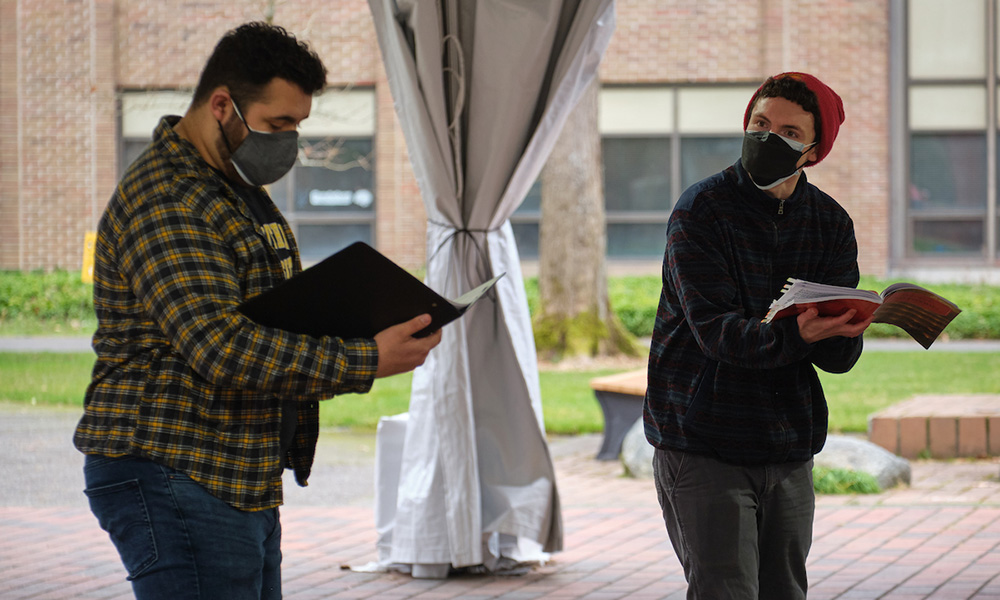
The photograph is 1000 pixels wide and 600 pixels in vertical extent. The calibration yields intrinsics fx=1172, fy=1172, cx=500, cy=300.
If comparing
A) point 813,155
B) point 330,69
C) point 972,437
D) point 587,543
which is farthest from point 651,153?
point 813,155

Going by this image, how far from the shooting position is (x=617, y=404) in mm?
8477

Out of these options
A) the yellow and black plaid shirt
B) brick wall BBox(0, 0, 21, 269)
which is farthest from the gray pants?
brick wall BBox(0, 0, 21, 269)

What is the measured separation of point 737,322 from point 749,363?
0.10m

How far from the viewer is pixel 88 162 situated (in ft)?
54.2

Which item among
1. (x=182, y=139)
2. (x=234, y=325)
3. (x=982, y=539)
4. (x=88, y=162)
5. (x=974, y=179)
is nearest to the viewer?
(x=234, y=325)

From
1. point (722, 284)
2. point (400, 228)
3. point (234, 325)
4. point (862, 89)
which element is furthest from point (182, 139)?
point (862, 89)

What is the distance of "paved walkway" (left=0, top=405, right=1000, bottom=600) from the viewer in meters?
5.21

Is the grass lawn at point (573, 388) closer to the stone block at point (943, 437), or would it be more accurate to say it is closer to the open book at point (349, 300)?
the stone block at point (943, 437)

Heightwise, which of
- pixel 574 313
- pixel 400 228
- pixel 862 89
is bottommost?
pixel 574 313

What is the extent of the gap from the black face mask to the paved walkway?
2649 millimetres

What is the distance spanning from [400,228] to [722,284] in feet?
Result: 47.6

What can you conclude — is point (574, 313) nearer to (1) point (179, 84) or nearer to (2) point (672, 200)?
(2) point (672, 200)

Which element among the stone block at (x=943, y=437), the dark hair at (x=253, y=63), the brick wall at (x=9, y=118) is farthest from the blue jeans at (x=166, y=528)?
the brick wall at (x=9, y=118)

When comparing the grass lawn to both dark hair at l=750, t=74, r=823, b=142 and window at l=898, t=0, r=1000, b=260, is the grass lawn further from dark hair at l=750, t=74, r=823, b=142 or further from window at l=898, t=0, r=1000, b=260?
dark hair at l=750, t=74, r=823, b=142
